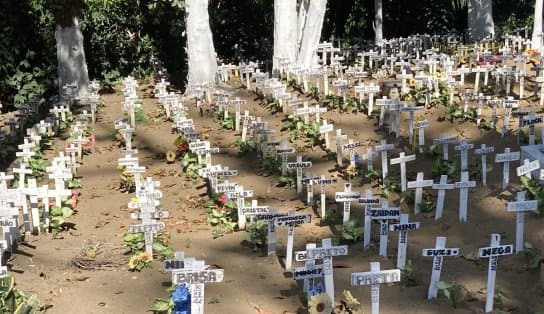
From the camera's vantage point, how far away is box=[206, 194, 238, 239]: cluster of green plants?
6859 mm

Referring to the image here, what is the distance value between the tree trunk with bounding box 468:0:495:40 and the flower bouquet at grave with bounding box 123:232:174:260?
41.1 feet

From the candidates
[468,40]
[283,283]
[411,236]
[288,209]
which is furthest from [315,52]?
[283,283]

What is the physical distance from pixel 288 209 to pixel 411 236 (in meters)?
1.54

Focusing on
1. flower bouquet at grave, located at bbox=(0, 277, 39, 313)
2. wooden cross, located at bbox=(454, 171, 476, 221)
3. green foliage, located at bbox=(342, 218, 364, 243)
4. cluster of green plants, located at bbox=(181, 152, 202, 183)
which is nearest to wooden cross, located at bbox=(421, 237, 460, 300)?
green foliage, located at bbox=(342, 218, 364, 243)

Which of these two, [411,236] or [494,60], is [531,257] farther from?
[494,60]

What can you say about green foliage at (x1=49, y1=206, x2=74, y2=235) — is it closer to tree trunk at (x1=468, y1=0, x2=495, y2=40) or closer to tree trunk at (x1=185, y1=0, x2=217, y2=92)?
tree trunk at (x1=185, y1=0, x2=217, y2=92)

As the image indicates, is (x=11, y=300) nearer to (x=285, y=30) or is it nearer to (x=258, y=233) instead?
(x=258, y=233)

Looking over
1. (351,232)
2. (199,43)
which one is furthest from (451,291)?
(199,43)

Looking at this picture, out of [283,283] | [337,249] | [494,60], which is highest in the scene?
[494,60]

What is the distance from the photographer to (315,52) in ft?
46.6

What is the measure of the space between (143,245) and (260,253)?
110cm

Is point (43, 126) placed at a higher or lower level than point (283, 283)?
higher

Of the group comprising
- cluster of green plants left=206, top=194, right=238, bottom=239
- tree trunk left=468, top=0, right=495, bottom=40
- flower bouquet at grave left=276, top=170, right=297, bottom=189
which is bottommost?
cluster of green plants left=206, top=194, right=238, bottom=239

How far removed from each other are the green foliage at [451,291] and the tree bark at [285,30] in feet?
31.2
